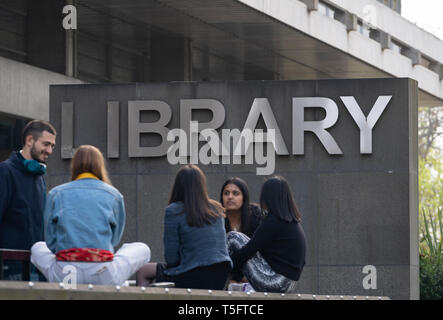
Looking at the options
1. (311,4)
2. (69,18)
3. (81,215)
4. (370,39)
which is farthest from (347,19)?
(81,215)

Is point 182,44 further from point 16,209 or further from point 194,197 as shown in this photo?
point 194,197

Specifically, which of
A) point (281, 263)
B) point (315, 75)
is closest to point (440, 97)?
point (315, 75)

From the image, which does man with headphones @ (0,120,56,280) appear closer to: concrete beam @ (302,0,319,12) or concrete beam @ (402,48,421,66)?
concrete beam @ (302,0,319,12)

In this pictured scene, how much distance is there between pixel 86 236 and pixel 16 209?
1.28 m

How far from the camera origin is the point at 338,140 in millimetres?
16438

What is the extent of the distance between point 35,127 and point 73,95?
8495mm

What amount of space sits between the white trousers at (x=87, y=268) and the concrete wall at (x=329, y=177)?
8.69 m

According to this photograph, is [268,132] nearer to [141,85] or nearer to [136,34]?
[141,85]

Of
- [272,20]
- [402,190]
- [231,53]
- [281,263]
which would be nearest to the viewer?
[281,263]

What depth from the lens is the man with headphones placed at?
8609 mm

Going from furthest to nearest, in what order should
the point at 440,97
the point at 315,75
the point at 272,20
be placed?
1. the point at 440,97
2. the point at 315,75
3. the point at 272,20

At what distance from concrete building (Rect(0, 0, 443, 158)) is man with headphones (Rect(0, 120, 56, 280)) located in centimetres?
1546

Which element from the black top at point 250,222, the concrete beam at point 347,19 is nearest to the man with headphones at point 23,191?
the black top at point 250,222

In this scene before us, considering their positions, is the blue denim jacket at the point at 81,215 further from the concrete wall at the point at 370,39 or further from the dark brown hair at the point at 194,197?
the concrete wall at the point at 370,39
